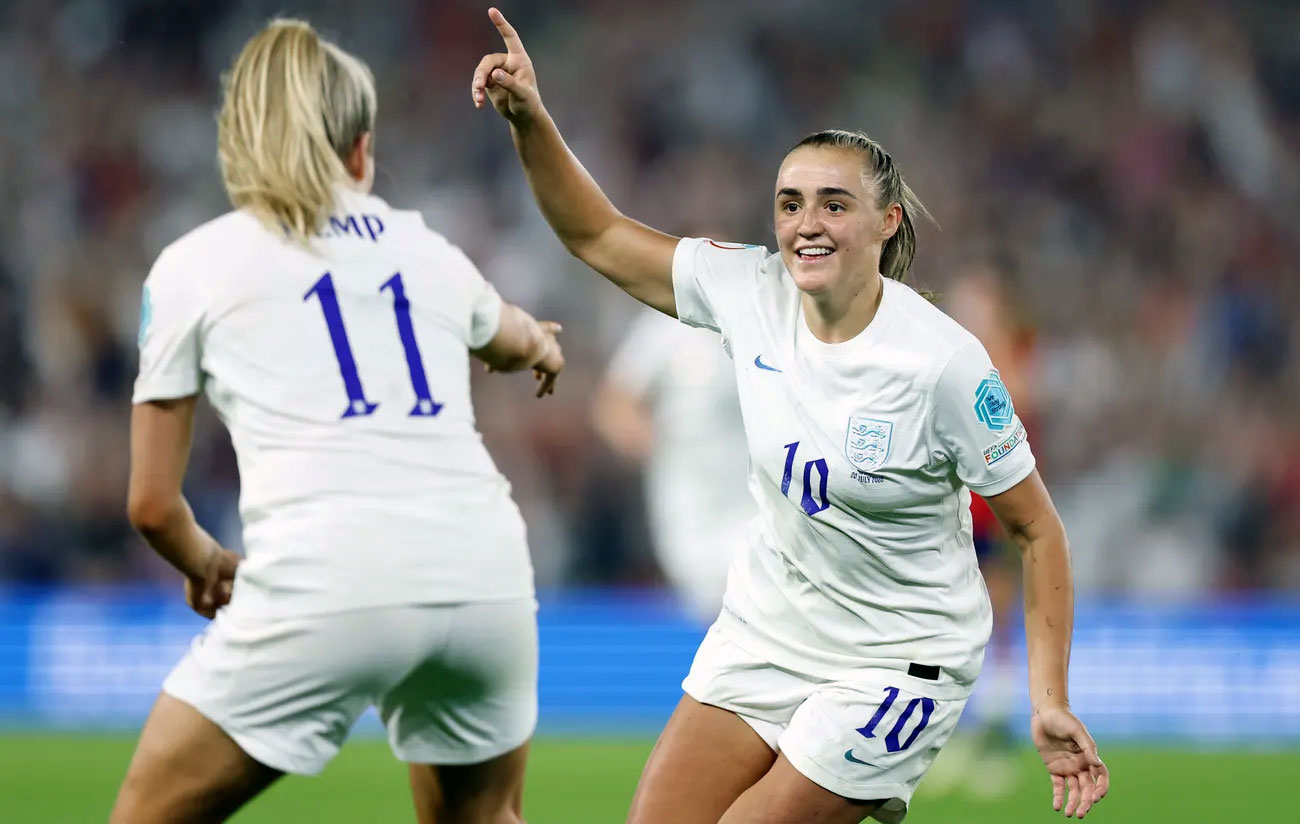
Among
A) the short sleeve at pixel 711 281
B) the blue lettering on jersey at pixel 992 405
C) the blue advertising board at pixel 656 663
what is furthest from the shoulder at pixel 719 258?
the blue advertising board at pixel 656 663

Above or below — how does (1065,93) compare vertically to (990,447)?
above

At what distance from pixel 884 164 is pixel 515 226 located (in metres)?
10.9

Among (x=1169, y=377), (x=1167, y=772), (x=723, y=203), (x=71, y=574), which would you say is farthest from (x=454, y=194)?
(x=1167, y=772)

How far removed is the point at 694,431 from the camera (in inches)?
347

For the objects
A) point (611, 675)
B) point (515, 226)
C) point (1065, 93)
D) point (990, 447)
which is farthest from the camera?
point (1065, 93)

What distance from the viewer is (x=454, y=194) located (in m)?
15.1

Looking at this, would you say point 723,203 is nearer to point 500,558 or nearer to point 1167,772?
point 1167,772

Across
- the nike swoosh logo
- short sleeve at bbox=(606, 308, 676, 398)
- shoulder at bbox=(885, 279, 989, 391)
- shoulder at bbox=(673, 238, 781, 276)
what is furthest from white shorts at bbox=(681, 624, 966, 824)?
short sleeve at bbox=(606, 308, 676, 398)

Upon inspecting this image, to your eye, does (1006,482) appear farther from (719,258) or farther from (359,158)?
(359,158)

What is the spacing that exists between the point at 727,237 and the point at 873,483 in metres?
5.73

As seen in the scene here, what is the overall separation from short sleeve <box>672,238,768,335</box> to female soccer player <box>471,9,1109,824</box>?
1cm

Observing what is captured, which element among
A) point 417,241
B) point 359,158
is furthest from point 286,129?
point 417,241

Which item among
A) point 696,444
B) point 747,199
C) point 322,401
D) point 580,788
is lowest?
point 580,788

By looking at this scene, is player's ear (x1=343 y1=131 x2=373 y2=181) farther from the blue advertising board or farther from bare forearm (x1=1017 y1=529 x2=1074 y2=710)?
the blue advertising board
